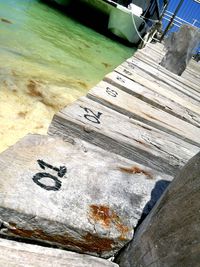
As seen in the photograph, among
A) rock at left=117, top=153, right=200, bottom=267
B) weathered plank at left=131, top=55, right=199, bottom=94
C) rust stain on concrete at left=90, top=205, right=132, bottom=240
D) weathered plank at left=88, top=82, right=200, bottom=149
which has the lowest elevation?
weathered plank at left=131, top=55, right=199, bottom=94

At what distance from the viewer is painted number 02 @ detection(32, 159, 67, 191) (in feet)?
3.41

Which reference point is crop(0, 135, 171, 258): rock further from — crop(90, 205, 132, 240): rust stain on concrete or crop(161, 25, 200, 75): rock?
crop(161, 25, 200, 75): rock

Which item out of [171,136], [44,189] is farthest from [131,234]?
[171,136]

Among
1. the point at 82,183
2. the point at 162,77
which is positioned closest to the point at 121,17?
the point at 162,77

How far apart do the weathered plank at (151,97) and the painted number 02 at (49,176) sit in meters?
1.66

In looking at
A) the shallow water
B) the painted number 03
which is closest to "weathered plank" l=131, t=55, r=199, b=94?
the shallow water

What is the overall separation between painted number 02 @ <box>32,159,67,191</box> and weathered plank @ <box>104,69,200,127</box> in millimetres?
1661

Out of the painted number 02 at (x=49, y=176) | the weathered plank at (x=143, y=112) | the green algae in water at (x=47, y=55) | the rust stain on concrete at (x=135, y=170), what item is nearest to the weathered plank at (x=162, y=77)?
the green algae in water at (x=47, y=55)

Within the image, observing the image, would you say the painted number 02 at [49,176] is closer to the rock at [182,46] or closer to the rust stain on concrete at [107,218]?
the rust stain on concrete at [107,218]

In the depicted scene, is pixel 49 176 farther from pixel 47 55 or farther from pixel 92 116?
pixel 47 55

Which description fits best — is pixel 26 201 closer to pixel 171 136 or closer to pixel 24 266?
pixel 24 266

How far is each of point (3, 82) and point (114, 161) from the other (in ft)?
10.6

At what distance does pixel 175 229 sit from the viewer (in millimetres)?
793

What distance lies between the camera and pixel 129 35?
1337 centimetres
